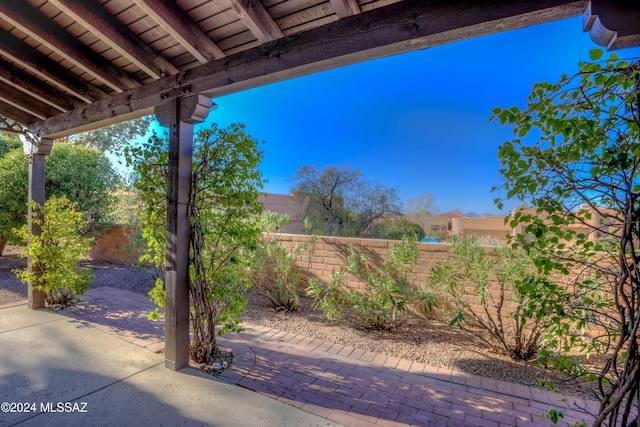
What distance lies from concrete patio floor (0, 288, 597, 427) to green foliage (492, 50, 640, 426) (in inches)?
29.2

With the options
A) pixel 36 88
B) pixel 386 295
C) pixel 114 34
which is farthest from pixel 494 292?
pixel 36 88

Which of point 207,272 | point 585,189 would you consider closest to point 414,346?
point 207,272

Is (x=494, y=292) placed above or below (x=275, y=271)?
below

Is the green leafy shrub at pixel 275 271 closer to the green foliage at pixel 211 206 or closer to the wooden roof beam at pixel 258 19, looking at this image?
the green foliage at pixel 211 206

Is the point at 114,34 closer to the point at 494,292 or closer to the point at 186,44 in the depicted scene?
the point at 186,44

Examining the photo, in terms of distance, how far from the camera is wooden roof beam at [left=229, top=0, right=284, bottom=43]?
6.72ft

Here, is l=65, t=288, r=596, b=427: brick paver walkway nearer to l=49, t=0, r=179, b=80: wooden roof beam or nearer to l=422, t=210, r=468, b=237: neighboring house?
l=49, t=0, r=179, b=80: wooden roof beam

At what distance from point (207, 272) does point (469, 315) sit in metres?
3.22

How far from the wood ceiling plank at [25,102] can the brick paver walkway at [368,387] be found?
2.79m

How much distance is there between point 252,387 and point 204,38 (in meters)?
2.82

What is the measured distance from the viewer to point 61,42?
283 centimetres

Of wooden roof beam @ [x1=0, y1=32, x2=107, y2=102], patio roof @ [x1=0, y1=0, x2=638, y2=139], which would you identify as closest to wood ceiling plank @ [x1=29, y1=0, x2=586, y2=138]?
patio roof @ [x1=0, y1=0, x2=638, y2=139]

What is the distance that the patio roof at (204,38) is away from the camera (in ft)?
5.65

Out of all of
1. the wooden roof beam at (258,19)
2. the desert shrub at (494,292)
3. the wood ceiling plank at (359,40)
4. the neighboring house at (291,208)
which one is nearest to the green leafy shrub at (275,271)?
the desert shrub at (494,292)
